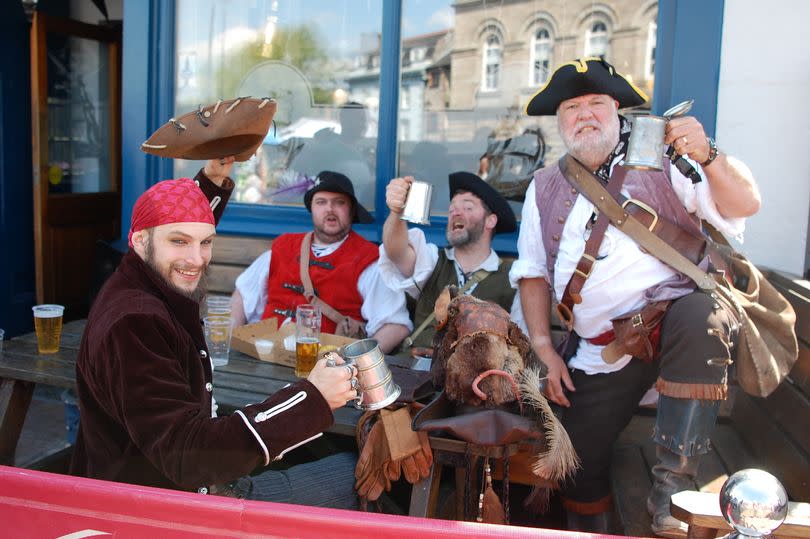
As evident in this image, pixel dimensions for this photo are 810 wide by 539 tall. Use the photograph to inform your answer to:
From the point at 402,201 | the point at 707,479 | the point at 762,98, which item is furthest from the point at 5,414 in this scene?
the point at 762,98

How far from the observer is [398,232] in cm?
362

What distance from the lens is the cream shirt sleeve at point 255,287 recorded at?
14.0 feet

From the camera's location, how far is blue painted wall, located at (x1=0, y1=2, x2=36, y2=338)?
586 centimetres

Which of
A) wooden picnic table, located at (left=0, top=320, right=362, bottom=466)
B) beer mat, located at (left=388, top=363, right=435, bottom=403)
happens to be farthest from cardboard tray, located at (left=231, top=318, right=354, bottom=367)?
beer mat, located at (left=388, top=363, right=435, bottom=403)

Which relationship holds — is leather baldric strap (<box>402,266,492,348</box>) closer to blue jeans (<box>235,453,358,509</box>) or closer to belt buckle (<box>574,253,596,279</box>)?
belt buckle (<box>574,253,596,279</box>)

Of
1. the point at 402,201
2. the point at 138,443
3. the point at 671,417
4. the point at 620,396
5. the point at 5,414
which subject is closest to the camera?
the point at 138,443

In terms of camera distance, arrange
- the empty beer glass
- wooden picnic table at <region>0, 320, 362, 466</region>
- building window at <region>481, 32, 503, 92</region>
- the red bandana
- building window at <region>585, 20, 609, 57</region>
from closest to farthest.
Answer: the red bandana, wooden picnic table at <region>0, 320, 362, 466</region>, the empty beer glass, building window at <region>585, 20, 609, 57</region>, building window at <region>481, 32, 503, 92</region>

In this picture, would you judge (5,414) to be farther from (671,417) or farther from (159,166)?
(671,417)

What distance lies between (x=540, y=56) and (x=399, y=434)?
2950 mm

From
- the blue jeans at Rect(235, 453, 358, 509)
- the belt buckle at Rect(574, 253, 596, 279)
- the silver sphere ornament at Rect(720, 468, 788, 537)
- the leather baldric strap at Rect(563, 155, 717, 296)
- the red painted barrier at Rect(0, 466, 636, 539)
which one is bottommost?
the blue jeans at Rect(235, 453, 358, 509)

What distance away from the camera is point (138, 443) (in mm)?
1932

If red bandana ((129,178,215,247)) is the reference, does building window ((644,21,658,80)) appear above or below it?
above

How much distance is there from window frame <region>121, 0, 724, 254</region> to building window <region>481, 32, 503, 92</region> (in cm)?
55

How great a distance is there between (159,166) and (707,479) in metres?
3.83
